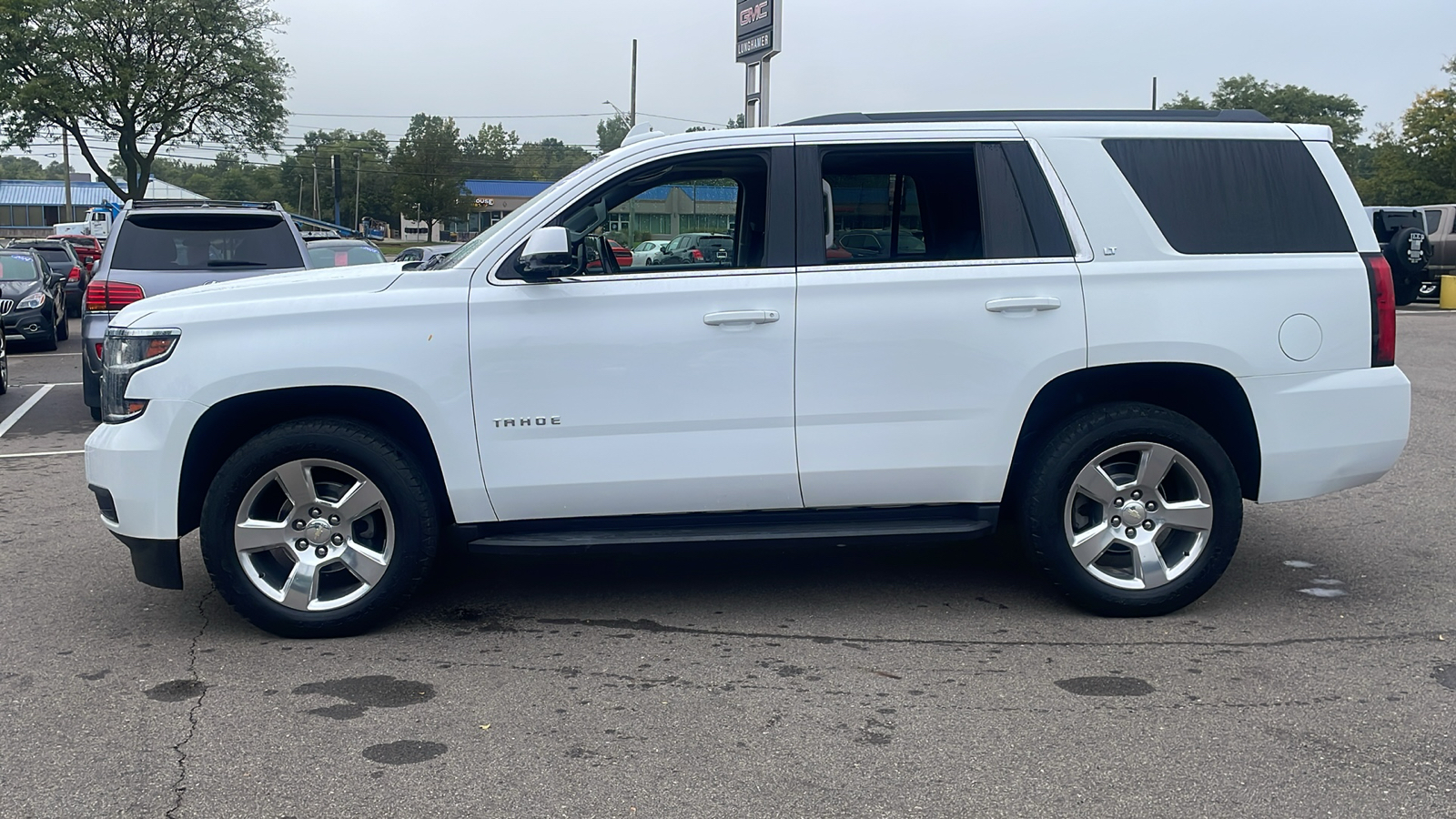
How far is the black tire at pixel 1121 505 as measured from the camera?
16.1 ft

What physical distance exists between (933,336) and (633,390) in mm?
1179

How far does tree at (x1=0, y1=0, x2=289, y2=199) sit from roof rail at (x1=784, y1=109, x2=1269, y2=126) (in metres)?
36.8

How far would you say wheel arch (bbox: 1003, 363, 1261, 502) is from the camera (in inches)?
196

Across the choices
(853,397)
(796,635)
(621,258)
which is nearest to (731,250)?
(621,258)

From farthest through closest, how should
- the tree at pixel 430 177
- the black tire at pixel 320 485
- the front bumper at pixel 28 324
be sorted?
the tree at pixel 430 177
the front bumper at pixel 28 324
the black tire at pixel 320 485

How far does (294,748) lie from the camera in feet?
12.4

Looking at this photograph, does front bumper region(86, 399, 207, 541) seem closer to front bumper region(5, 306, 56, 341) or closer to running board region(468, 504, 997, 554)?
running board region(468, 504, 997, 554)

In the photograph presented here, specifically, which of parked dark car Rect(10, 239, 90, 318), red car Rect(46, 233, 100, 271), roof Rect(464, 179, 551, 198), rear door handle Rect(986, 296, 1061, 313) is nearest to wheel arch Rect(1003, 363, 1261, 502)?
rear door handle Rect(986, 296, 1061, 313)

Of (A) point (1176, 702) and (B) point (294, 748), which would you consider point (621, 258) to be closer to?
(B) point (294, 748)

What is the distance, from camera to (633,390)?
4.72 metres

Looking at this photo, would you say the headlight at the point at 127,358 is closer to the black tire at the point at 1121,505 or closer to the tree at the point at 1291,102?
the black tire at the point at 1121,505

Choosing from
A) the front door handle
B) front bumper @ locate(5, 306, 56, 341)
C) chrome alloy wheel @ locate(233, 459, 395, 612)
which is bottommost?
chrome alloy wheel @ locate(233, 459, 395, 612)

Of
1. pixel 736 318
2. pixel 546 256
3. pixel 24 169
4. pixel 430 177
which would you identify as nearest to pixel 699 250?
pixel 736 318

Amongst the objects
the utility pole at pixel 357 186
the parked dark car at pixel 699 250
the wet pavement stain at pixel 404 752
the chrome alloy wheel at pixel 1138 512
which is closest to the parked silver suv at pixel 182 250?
the parked dark car at pixel 699 250
